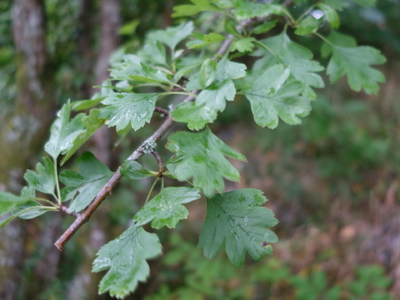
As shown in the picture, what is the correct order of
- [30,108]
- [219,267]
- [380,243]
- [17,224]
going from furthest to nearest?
[380,243] < [219,267] < [30,108] < [17,224]

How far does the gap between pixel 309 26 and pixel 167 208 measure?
579 millimetres

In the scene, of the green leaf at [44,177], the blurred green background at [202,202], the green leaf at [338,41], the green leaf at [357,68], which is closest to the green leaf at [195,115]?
the green leaf at [44,177]

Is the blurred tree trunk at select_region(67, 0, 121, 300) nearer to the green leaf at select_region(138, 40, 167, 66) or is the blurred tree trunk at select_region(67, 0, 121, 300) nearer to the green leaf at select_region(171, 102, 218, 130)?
the green leaf at select_region(138, 40, 167, 66)

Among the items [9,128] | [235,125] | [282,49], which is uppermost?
[282,49]

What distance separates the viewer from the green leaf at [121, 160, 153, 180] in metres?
0.65

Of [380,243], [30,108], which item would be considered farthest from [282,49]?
[380,243]

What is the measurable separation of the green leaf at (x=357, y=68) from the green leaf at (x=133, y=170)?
0.61m

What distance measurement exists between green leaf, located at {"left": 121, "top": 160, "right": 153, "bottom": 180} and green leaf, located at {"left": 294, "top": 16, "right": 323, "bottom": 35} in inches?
20.6

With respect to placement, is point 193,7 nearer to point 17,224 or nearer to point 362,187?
point 17,224

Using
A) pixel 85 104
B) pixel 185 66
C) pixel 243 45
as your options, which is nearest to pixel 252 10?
pixel 243 45

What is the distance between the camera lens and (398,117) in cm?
300

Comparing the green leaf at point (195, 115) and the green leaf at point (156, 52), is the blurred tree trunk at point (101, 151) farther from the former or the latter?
the green leaf at point (195, 115)

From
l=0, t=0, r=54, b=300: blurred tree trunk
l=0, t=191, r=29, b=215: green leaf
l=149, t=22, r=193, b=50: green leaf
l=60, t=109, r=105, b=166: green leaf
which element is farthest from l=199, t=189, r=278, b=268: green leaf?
l=0, t=0, r=54, b=300: blurred tree trunk

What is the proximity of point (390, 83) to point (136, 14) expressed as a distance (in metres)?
2.53
